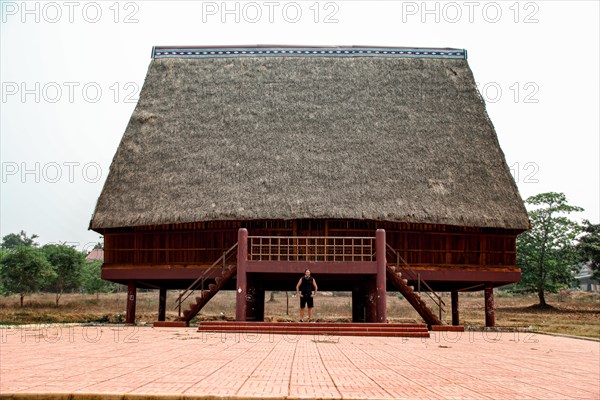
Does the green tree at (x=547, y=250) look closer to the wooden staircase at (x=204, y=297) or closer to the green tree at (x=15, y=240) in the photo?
the wooden staircase at (x=204, y=297)

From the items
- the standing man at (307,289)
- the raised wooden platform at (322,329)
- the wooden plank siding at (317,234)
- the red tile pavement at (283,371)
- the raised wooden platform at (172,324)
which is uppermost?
the wooden plank siding at (317,234)

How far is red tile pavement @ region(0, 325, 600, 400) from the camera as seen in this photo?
5.56 metres

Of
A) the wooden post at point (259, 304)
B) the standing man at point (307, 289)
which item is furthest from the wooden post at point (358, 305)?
the standing man at point (307, 289)

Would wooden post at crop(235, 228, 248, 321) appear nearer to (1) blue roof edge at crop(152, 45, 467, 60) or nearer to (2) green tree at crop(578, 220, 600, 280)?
(1) blue roof edge at crop(152, 45, 467, 60)

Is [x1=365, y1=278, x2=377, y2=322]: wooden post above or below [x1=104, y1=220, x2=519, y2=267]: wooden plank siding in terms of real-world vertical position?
below

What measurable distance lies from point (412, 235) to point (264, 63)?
9.37m

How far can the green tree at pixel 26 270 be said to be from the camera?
161 feet

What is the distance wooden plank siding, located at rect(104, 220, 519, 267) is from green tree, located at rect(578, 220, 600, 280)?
102ft

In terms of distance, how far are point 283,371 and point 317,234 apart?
14.2 meters

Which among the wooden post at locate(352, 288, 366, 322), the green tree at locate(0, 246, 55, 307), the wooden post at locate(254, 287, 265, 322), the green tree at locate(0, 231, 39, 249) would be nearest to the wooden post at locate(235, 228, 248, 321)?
the wooden post at locate(254, 287, 265, 322)

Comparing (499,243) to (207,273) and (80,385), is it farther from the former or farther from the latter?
(80,385)

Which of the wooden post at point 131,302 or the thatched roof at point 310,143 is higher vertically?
the thatched roof at point 310,143

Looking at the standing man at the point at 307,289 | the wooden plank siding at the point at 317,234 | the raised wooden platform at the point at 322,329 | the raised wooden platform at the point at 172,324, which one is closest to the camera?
the raised wooden platform at the point at 322,329

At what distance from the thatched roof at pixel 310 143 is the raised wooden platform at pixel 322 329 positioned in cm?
492
